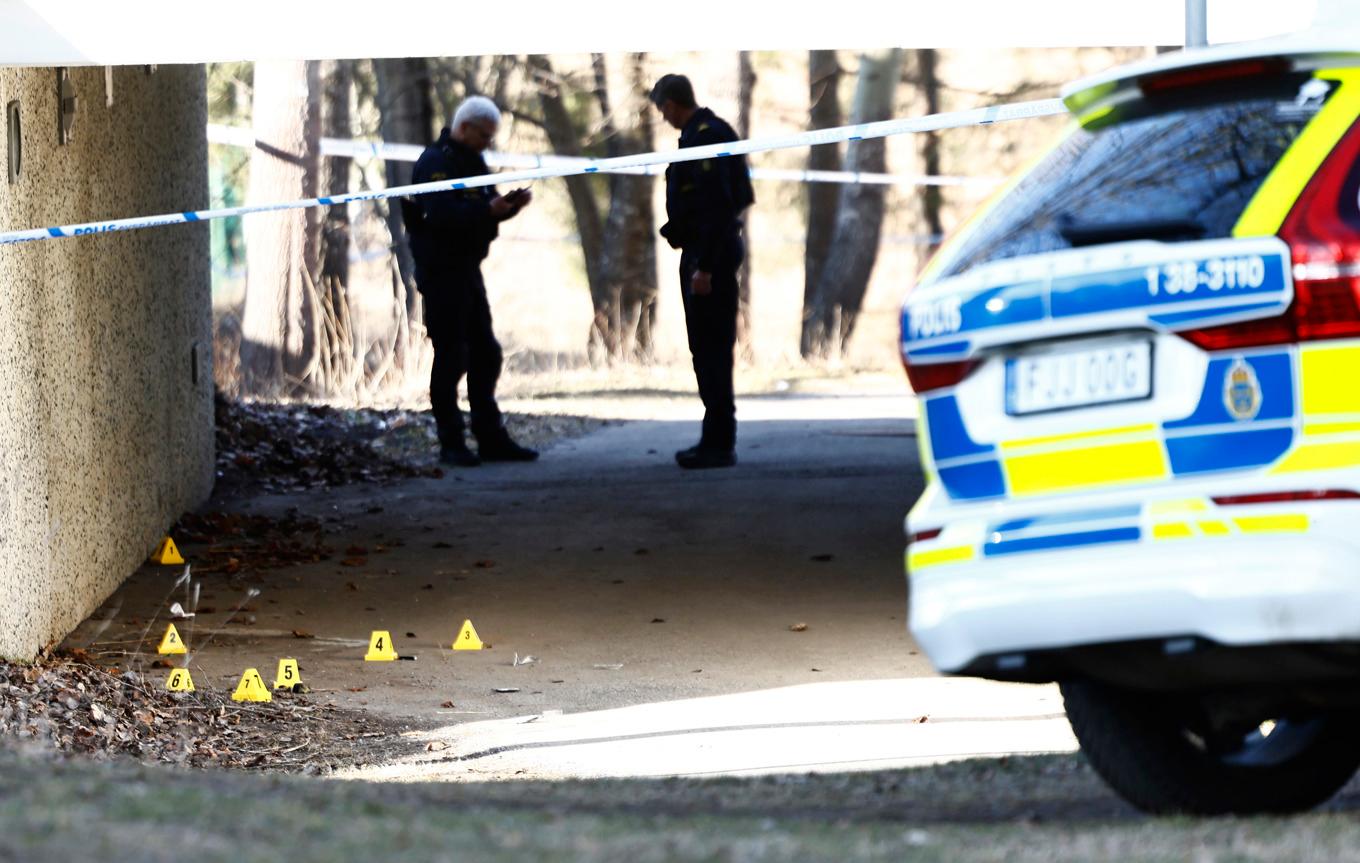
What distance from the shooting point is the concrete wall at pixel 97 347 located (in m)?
8.01

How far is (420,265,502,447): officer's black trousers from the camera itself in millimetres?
13375

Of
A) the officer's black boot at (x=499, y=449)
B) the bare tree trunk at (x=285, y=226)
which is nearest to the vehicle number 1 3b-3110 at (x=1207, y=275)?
the officer's black boot at (x=499, y=449)

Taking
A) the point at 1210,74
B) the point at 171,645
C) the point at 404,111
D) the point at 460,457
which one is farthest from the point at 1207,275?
the point at 404,111

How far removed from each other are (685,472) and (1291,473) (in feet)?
30.9

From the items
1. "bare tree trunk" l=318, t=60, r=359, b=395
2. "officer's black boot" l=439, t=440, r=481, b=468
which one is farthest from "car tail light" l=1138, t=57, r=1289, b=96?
"bare tree trunk" l=318, t=60, r=359, b=395

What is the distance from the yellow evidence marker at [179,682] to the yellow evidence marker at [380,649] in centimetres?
84

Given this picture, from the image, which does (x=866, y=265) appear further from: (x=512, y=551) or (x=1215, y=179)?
(x=1215, y=179)

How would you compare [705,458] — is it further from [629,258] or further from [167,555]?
[629,258]

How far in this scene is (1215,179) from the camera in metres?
4.16

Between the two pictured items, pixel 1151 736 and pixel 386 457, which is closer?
pixel 1151 736

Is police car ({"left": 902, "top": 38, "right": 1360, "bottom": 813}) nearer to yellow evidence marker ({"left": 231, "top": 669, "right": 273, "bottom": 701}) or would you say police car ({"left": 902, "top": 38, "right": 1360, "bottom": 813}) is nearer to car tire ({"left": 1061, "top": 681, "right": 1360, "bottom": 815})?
car tire ({"left": 1061, "top": 681, "right": 1360, "bottom": 815})

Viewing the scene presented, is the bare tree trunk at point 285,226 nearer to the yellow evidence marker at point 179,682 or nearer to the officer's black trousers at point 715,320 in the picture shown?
the officer's black trousers at point 715,320

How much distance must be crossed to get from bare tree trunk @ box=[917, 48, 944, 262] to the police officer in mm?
23111

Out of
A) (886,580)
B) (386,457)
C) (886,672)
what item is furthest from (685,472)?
(886,672)
